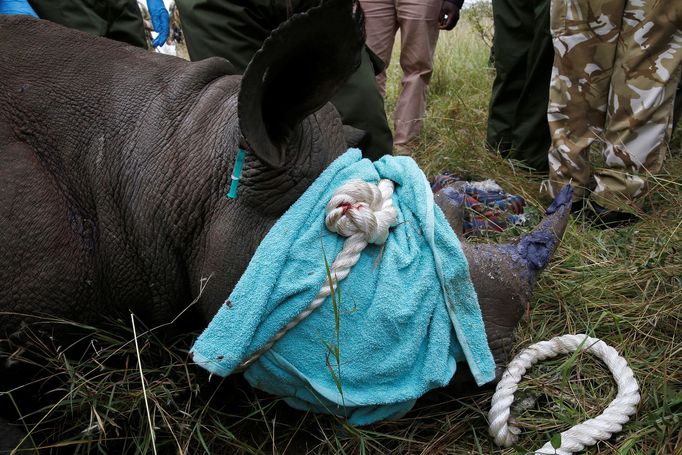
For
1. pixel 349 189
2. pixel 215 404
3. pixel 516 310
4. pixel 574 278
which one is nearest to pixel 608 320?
pixel 574 278

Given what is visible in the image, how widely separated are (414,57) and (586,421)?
11.9ft

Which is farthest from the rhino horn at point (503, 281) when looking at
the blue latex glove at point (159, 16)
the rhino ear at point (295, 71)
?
the blue latex glove at point (159, 16)

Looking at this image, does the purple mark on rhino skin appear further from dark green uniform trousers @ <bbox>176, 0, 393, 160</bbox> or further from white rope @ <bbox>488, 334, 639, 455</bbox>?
dark green uniform trousers @ <bbox>176, 0, 393, 160</bbox>

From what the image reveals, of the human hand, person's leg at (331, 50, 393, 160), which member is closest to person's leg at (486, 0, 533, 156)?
the human hand

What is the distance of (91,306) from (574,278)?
197cm

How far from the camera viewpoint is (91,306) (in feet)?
6.33

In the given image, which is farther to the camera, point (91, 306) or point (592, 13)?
point (592, 13)

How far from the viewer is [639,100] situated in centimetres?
337

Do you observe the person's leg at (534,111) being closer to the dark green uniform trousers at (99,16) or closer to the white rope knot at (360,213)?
the dark green uniform trousers at (99,16)

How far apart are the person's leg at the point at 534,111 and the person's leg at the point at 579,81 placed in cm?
63

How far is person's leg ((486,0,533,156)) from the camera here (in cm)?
458

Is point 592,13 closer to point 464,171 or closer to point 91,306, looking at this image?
point 464,171

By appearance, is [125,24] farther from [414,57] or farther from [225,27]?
[414,57]

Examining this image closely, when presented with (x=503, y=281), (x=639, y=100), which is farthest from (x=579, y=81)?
(x=503, y=281)
